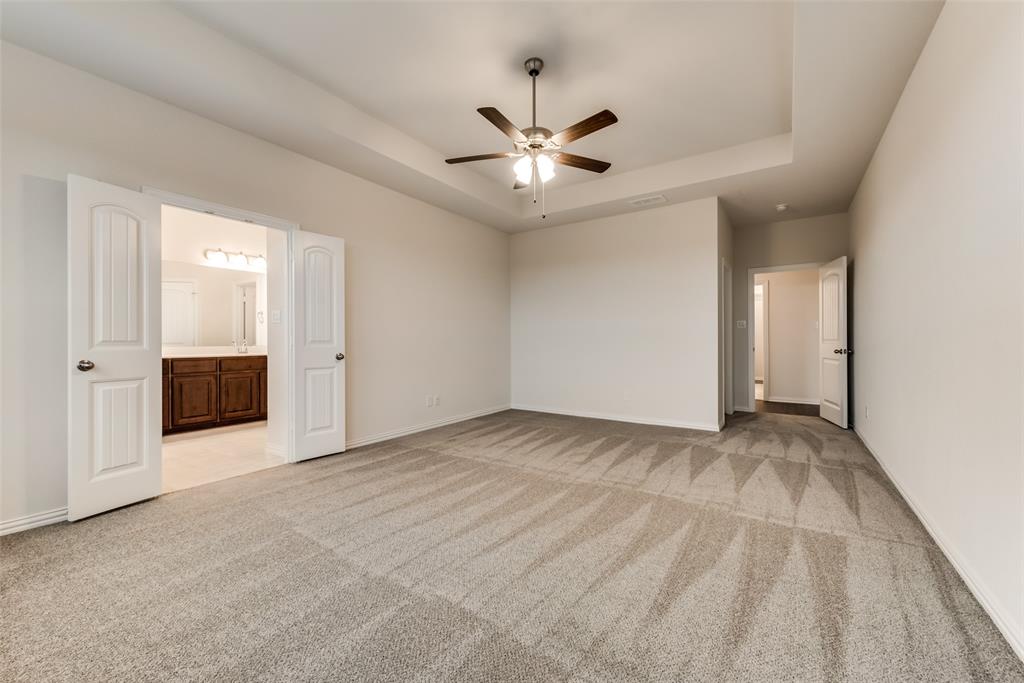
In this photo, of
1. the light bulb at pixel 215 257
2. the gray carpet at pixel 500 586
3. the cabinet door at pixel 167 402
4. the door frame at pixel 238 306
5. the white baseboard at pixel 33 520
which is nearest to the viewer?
the gray carpet at pixel 500 586

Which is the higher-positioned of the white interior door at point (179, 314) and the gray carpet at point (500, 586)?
the white interior door at point (179, 314)

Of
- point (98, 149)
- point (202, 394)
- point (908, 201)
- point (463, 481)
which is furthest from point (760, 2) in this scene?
point (202, 394)

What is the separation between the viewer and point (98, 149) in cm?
265

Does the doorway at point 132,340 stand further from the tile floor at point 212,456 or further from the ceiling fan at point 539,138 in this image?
the ceiling fan at point 539,138

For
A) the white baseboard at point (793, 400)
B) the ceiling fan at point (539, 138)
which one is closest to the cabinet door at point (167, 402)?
the ceiling fan at point (539, 138)

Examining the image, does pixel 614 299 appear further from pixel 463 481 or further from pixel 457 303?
pixel 463 481

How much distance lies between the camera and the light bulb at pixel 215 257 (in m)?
5.71

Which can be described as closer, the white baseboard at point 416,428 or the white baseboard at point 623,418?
the white baseboard at point 416,428

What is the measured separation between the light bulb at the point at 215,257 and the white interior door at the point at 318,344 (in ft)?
9.86

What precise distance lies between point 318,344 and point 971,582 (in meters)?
4.41

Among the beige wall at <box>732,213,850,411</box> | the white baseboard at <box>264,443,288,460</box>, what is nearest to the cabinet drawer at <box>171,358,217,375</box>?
the white baseboard at <box>264,443,288,460</box>

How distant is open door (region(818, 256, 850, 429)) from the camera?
16.1 feet

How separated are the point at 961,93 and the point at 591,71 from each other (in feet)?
6.67

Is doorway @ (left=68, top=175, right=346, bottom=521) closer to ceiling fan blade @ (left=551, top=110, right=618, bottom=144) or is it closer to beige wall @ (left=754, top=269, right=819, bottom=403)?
ceiling fan blade @ (left=551, top=110, right=618, bottom=144)
